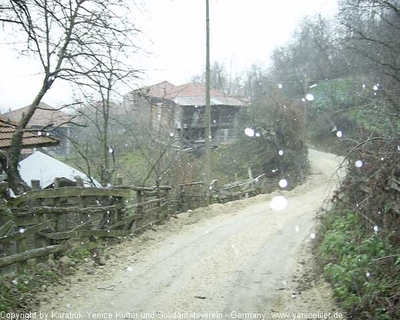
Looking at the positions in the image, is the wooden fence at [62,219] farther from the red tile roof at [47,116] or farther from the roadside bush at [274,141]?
the roadside bush at [274,141]

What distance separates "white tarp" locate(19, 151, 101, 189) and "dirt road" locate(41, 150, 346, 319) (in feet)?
25.8

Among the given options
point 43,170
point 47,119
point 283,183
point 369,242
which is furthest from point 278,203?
point 369,242

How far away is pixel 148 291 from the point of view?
6.59 m

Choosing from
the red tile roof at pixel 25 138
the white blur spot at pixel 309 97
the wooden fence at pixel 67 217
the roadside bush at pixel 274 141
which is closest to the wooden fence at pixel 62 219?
the wooden fence at pixel 67 217

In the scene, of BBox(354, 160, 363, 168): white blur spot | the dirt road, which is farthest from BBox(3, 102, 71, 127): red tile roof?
BBox(354, 160, 363, 168): white blur spot

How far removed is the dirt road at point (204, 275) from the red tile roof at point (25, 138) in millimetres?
3541

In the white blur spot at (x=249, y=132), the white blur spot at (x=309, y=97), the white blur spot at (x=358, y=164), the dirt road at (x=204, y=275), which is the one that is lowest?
the dirt road at (x=204, y=275)

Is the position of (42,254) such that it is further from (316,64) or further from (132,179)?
(316,64)

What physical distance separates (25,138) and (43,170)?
8.05 m

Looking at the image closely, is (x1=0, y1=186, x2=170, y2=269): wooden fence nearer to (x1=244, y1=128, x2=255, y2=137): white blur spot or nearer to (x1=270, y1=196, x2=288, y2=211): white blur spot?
(x1=270, y1=196, x2=288, y2=211): white blur spot

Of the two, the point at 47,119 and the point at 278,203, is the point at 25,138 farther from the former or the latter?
the point at 278,203

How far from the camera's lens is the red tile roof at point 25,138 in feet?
34.6

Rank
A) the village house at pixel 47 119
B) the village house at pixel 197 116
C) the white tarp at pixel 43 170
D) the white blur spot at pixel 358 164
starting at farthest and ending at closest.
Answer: the village house at pixel 197 116
the white tarp at pixel 43 170
the village house at pixel 47 119
the white blur spot at pixel 358 164

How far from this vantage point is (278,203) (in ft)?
55.2
